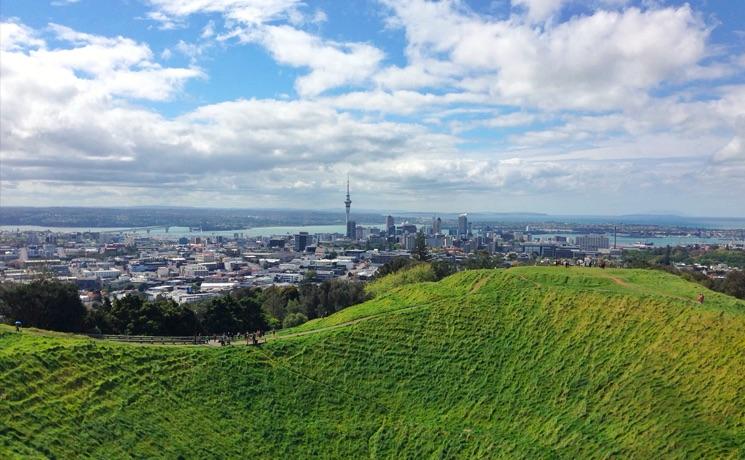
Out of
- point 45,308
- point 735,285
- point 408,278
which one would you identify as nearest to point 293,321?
point 408,278

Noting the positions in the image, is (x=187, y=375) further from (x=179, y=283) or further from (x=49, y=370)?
(x=179, y=283)

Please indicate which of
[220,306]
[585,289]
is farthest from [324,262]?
[585,289]

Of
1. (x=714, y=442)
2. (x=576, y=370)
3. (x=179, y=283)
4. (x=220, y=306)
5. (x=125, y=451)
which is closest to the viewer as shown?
(x=125, y=451)

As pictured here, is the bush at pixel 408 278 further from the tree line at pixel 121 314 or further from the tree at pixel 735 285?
the tree at pixel 735 285

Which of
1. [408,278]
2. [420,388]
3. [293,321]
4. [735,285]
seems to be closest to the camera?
[420,388]

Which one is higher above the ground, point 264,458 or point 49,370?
point 49,370

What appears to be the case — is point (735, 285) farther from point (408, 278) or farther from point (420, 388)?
point (420, 388)

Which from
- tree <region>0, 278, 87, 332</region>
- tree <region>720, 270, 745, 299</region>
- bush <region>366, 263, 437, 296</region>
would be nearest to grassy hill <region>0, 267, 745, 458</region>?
tree <region>0, 278, 87, 332</region>
